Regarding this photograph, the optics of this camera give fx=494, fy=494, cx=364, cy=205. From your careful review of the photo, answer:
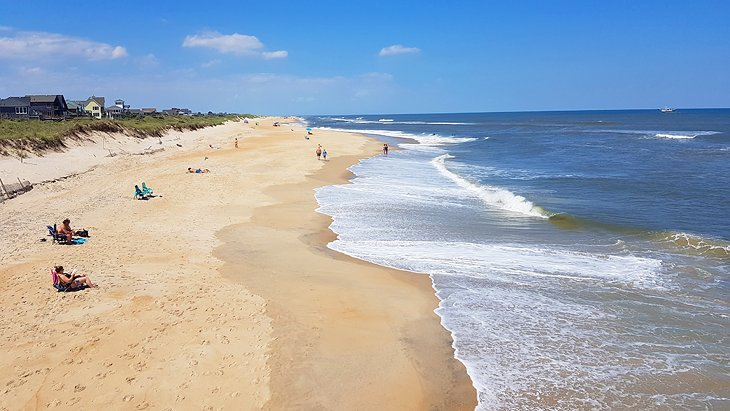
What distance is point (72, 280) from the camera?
34.6ft

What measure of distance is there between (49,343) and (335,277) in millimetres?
6157

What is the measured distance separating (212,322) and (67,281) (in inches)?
142

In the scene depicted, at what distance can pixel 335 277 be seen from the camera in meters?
12.4

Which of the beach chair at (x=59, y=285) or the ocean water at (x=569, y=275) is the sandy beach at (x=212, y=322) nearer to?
the beach chair at (x=59, y=285)

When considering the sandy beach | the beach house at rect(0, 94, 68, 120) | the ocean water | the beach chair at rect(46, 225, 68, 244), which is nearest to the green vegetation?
the sandy beach

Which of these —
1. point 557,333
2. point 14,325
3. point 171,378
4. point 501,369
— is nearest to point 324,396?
point 171,378

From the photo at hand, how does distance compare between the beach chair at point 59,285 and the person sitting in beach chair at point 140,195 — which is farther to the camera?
the person sitting in beach chair at point 140,195

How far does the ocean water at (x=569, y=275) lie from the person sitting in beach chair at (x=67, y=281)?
6.84 meters

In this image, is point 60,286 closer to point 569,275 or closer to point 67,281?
point 67,281

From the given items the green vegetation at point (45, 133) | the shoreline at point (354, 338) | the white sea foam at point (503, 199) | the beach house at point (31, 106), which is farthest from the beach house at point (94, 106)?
the shoreline at point (354, 338)

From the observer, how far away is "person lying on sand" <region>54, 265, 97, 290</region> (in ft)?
34.4

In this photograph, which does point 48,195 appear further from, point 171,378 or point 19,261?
point 171,378

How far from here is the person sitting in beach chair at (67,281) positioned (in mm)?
10516

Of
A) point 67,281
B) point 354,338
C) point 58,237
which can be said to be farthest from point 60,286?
point 354,338
